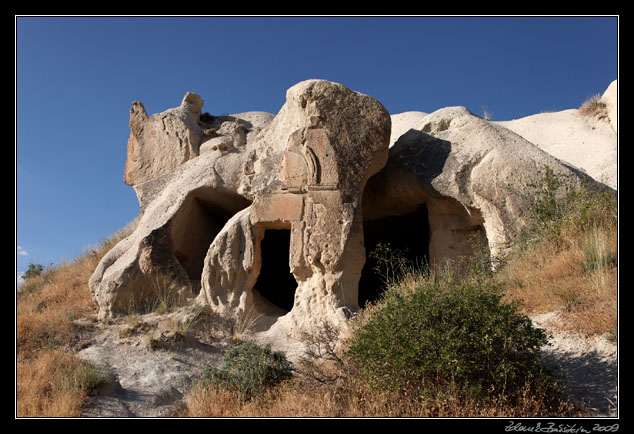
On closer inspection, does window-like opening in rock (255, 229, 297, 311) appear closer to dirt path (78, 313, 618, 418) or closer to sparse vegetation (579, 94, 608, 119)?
dirt path (78, 313, 618, 418)

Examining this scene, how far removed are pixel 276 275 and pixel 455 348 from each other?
8.24 metres

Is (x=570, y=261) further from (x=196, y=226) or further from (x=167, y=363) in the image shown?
(x=196, y=226)

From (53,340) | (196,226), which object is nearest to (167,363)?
(53,340)

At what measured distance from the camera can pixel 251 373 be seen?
6656mm

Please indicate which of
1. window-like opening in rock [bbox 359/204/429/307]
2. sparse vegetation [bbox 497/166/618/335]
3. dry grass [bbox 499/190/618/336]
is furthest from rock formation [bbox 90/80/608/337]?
dry grass [bbox 499/190/618/336]

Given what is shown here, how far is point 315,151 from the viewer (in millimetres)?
9672

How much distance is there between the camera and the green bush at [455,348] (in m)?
5.13

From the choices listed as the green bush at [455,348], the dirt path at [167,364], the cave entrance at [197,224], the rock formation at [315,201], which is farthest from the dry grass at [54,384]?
the cave entrance at [197,224]

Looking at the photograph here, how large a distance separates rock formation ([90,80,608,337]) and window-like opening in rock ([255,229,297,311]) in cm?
166

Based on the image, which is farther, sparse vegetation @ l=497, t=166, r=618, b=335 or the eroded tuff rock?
the eroded tuff rock

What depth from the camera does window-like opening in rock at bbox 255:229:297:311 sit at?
42.2 ft

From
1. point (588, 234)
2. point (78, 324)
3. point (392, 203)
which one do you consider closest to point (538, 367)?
point (588, 234)

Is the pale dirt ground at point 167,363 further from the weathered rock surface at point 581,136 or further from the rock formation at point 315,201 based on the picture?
the weathered rock surface at point 581,136

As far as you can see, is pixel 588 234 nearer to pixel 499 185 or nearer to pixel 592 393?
pixel 499 185
